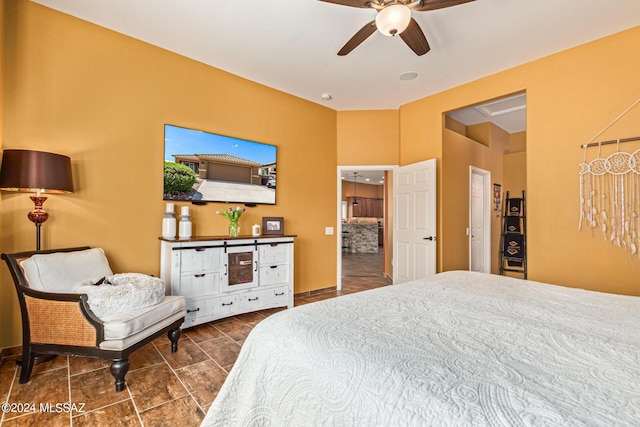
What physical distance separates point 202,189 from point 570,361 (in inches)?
130

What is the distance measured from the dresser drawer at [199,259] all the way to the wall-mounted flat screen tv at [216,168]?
0.67 meters

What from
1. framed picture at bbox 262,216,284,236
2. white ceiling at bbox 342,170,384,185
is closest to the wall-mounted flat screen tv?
framed picture at bbox 262,216,284,236

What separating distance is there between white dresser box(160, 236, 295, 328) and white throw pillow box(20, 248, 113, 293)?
0.57 meters

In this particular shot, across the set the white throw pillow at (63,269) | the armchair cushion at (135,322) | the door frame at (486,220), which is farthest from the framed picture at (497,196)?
the white throw pillow at (63,269)

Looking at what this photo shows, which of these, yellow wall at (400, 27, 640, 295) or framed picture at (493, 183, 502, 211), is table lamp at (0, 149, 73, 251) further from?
framed picture at (493, 183, 502, 211)

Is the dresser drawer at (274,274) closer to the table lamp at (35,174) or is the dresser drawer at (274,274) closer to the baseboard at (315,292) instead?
the baseboard at (315,292)

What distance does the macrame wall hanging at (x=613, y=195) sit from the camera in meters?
2.63

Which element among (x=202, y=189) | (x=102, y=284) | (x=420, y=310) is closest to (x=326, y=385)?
(x=420, y=310)

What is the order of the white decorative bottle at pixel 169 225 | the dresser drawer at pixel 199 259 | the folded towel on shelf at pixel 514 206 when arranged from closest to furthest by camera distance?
1. the dresser drawer at pixel 199 259
2. the white decorative bottle at pixel 169 225
3. the folded towel on shelf at pixel 514 206

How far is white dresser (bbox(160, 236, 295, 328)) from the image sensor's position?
9.20ft

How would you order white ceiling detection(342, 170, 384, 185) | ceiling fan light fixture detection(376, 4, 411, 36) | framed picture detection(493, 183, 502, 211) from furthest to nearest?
white ceiling detection(342, 170, 384, 185), framed picture detection(493, 183, 502, 211), ceiling fan light fixture detection(376, 4, 411, 36)

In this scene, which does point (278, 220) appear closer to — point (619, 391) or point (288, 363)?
point (288, 363)

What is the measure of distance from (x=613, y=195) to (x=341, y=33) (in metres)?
3.03

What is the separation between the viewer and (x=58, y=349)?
195 cm
